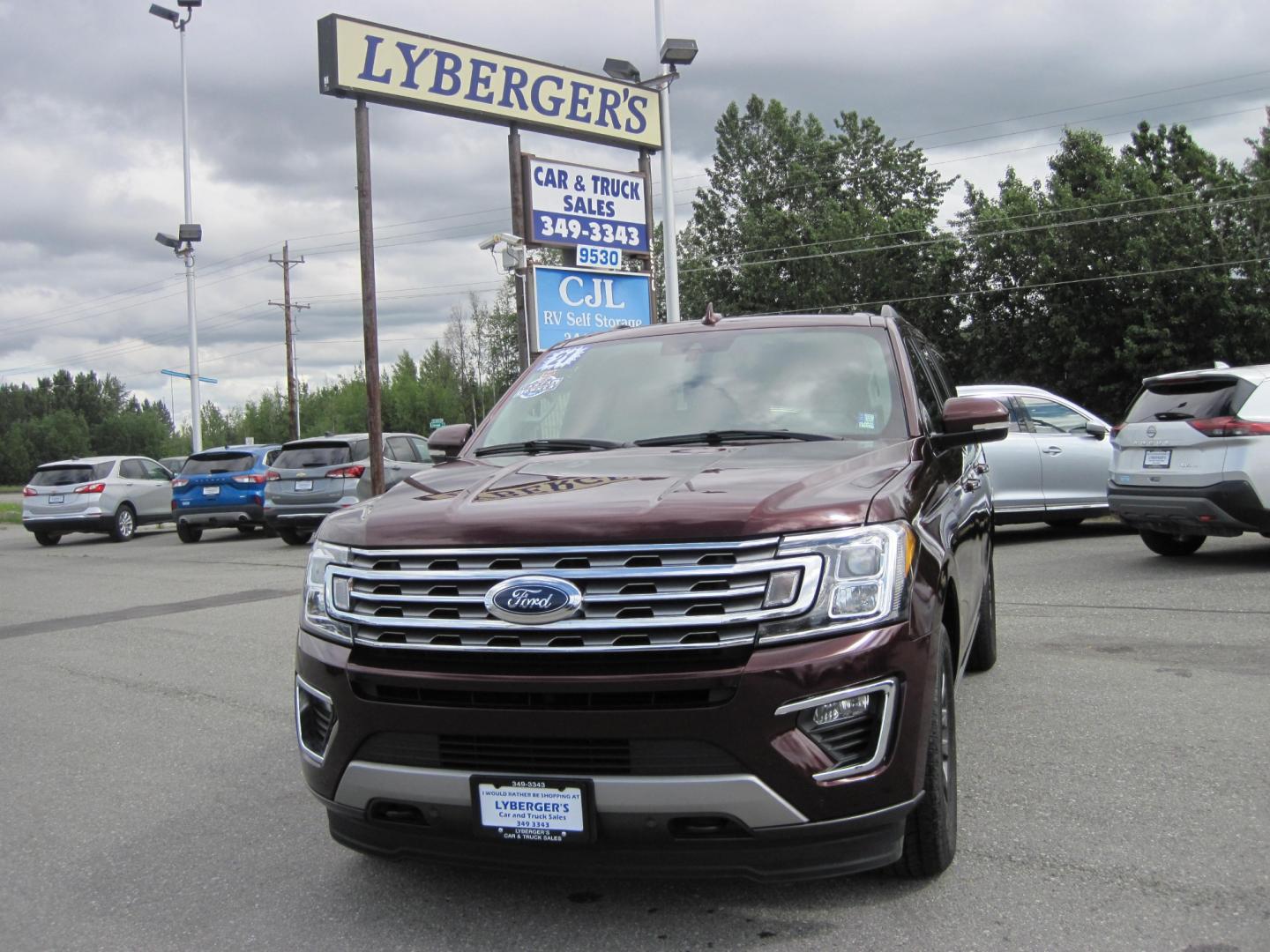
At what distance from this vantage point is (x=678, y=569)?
299 centimetres

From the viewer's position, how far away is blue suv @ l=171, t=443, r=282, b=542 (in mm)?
20828

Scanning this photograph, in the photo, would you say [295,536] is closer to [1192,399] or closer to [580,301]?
[580,301]

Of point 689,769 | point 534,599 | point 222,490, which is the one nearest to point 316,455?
point 222,490

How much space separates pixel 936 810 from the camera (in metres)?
3.39

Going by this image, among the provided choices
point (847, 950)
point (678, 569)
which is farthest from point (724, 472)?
point (847, 950)

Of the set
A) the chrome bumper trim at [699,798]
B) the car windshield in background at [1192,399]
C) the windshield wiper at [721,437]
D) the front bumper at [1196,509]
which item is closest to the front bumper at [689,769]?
the chrome bumper trim at [699,798]

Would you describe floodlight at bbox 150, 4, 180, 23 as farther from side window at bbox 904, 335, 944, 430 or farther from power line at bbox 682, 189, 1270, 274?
side window at bbox 904, 335, 944, 430

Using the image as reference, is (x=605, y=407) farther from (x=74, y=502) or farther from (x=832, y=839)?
(x=74, y=502)

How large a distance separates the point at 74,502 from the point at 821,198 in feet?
157

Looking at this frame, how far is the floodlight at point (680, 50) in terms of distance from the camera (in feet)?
67.8

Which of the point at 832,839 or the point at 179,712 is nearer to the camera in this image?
the point at 832,839

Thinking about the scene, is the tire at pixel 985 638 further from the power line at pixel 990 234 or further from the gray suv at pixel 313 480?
the power line at pixel 990 234

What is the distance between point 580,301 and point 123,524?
34.6ft

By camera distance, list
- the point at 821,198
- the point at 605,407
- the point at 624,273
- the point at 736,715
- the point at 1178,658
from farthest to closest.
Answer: the point at 821,198 < the point at 624,273 < the point at 1178,658 < the point at 605,407 < the point at 736,715
